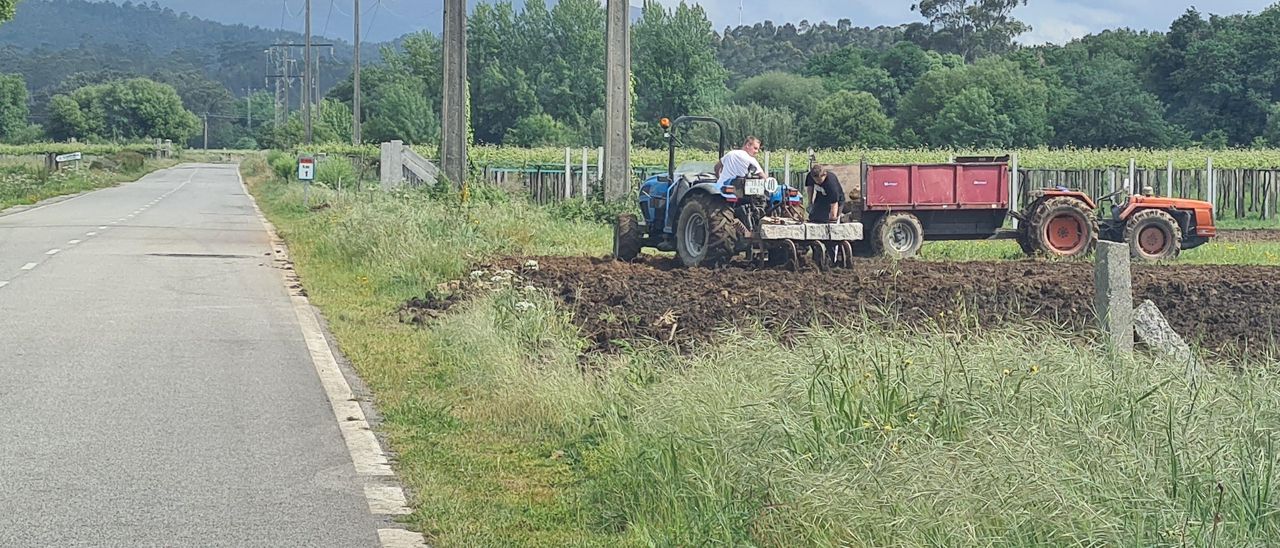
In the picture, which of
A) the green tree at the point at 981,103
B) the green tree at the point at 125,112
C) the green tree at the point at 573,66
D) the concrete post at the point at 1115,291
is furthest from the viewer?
the green tree at the point at 125,112

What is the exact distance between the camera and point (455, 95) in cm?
2941

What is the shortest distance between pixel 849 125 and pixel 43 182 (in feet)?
128

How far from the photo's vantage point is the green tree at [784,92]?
302 feet

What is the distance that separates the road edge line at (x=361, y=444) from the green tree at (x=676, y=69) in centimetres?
7429

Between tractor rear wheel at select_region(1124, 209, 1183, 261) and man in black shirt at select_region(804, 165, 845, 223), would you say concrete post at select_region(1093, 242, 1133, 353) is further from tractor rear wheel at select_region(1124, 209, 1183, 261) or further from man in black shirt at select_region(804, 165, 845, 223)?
tractor rear wheel at select_region(1124, 209, 1183, 261)

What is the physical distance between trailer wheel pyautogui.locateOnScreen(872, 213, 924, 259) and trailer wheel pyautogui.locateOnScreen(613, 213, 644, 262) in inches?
131

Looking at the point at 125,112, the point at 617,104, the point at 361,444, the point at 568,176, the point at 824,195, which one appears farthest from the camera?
the point at 125,112

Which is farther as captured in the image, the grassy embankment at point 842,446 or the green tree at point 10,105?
the green tree at point 10,105

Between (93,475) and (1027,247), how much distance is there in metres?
16.8

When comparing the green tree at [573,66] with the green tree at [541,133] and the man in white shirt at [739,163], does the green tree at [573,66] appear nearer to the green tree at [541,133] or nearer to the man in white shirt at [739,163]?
the green tree at [541,133]

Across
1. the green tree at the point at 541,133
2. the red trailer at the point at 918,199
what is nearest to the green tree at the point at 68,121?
the green tree at the point at 541,133

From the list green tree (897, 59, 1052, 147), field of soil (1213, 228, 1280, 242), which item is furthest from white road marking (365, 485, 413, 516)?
green tree (897, 59, 1052, 147)

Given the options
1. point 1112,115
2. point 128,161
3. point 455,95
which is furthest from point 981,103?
point 455,95

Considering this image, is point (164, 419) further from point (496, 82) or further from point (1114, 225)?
point (496, 82)
